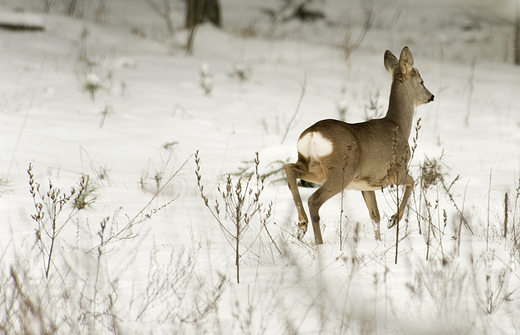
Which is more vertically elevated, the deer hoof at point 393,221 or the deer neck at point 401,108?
the deer neck at point 401,108

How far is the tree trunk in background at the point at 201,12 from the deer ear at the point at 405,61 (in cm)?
729

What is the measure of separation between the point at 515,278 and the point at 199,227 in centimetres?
184

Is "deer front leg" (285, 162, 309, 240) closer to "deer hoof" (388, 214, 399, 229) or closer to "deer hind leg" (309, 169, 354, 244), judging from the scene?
"deer hind leg" (309, 169, 354, 244)

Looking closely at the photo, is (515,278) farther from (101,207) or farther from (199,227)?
(101,207)

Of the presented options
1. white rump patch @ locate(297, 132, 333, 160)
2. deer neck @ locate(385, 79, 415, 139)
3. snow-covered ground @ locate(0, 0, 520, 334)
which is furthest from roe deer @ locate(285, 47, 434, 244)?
snow-covered ground @ locate(0, 0, 520, 334)

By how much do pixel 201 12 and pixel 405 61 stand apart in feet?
26.0

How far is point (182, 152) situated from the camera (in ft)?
20.3

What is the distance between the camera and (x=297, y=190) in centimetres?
356

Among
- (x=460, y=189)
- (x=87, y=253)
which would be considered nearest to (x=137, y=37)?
(x=460, y=189)

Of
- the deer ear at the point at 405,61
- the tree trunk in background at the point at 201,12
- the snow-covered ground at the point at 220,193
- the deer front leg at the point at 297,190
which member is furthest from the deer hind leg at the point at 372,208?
the tree trunk in background at the point at 201,12

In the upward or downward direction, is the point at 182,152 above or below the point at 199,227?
above

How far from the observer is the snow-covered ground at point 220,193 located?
2355 millimetres

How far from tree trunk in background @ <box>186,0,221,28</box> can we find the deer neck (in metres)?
7.27

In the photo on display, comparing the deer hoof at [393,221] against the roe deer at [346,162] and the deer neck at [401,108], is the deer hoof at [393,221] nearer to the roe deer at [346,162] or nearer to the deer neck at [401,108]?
the roe deer at [346,162]
